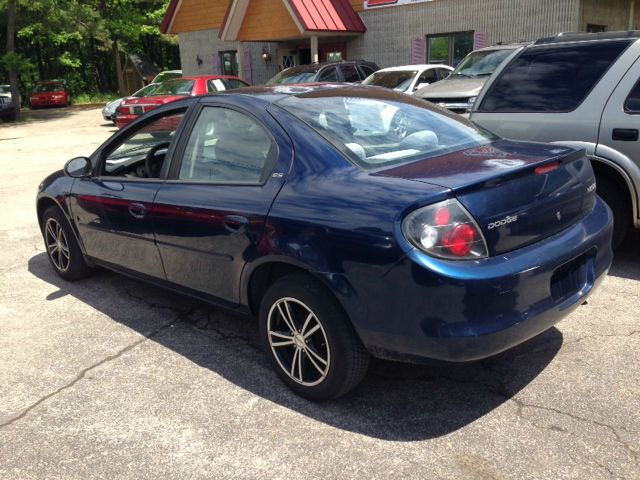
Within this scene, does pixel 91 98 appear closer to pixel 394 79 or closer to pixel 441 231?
pixel 394 79

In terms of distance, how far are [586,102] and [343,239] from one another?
9.74 ft

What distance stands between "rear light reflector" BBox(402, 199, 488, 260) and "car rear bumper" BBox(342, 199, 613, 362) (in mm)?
47

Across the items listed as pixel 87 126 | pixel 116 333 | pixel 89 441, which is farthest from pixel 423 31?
pixel 89 441

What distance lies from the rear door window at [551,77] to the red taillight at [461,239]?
2.70 m

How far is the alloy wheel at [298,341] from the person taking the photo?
9.86 feet

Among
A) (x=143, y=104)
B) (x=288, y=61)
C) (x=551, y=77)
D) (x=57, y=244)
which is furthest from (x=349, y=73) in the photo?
(x=57, y=244)

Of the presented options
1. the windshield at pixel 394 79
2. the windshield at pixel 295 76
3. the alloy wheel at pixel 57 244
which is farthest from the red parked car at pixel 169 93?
the alloy wheel at pixel 57 244

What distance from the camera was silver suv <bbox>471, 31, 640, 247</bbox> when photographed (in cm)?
450

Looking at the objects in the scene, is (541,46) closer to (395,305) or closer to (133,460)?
(395,305)

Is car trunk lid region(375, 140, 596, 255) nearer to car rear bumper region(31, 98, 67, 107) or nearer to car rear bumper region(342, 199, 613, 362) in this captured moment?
car rear bumper region(342, 199, 613, 362)

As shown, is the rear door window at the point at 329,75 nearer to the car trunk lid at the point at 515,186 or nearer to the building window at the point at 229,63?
the building window at the point at 229,63

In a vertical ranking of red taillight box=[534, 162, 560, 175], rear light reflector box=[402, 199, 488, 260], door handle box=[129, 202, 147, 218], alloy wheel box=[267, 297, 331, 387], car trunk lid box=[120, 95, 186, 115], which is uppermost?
car trunk lid box=[120, 95, 186, 115]

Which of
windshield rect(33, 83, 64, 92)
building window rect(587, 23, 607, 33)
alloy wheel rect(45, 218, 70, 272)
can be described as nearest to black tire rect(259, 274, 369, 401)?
alloy wheel rect(45, 218, 70, 272)

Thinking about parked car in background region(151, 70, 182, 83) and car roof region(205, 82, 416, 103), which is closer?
car roof region(205, 82, 416, 103)
